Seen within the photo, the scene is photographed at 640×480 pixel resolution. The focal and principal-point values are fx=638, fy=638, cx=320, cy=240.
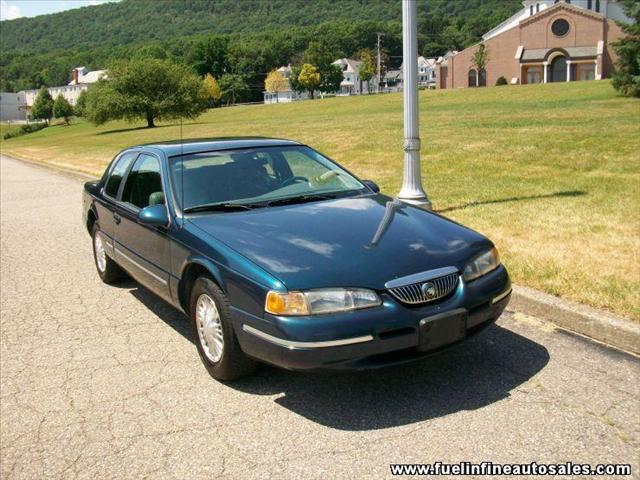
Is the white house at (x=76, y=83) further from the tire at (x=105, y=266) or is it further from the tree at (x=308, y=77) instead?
the tire at (x=105, y=266)

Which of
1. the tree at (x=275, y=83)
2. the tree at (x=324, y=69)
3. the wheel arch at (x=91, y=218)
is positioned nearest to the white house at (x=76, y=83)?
the tree at (x=275, y=83)

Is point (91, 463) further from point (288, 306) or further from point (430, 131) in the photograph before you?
point (430, 131)

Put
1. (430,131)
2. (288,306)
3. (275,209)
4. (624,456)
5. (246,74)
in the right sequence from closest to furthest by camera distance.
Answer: (624,456), (288,306), (275,209), (430,131), (246,74)

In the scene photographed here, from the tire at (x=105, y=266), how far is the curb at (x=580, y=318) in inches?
151

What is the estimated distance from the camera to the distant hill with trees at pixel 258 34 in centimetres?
13975

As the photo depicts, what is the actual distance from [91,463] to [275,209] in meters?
2.04

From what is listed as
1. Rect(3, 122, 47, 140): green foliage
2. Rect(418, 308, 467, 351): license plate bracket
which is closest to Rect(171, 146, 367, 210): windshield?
Rect(418, 308, 467, 351): license plate bracket

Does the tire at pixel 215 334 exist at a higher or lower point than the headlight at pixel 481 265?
lower

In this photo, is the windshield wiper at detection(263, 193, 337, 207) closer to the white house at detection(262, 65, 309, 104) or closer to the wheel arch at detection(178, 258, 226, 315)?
the wheel arch at detection(178, 258, 226, 315)

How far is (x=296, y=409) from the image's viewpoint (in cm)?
365

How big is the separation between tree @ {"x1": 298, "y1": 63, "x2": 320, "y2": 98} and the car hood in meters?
120

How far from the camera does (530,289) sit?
17.2 feet

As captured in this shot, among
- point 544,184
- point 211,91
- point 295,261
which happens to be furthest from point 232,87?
point 295,261

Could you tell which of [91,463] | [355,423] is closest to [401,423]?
[355,423]
